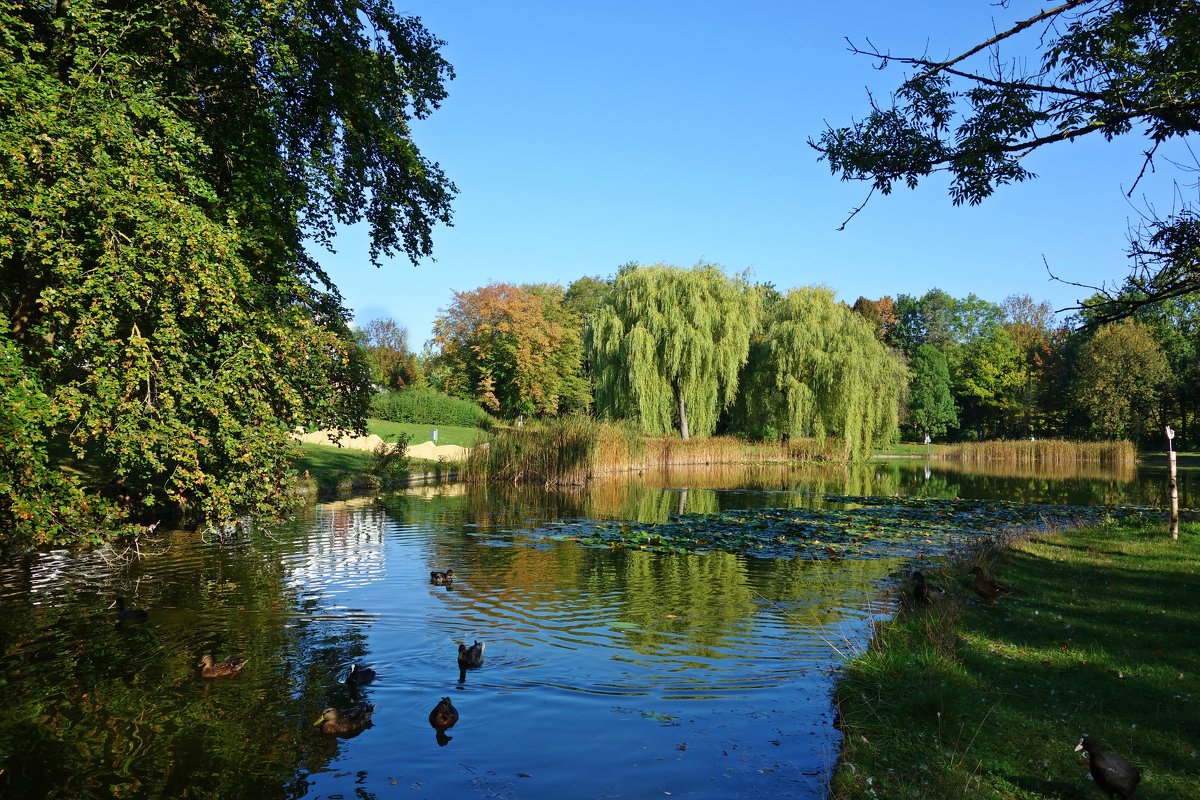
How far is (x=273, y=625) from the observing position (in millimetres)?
9531

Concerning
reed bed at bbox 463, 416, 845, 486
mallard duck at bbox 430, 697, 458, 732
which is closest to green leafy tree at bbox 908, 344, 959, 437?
reed bed at bbox 463, 416, 845, 486

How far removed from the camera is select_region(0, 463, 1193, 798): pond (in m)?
5.70

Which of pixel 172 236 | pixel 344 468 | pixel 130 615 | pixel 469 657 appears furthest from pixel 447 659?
pixel 344 468

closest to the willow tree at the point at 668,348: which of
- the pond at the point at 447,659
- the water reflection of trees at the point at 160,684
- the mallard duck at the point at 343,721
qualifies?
the pond at the point at 447,659

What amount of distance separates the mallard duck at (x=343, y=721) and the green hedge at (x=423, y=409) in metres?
43.3

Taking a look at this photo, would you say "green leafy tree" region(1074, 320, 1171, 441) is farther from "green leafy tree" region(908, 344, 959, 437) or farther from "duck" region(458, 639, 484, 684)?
"duck" region(458, 639, 484, 684)

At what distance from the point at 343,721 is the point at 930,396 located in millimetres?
71241

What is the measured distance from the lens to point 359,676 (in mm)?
7422

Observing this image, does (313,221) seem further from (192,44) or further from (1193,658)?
(1193,658)

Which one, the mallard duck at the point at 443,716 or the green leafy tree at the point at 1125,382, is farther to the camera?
the green leafy tree at the point at 1125,382

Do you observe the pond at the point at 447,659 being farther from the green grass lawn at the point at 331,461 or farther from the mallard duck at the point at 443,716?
the green grass lawn at the point at 331,461

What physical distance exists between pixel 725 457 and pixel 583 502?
18.6m

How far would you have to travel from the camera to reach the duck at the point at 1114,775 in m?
4.53

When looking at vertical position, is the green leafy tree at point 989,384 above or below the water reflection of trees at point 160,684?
above
